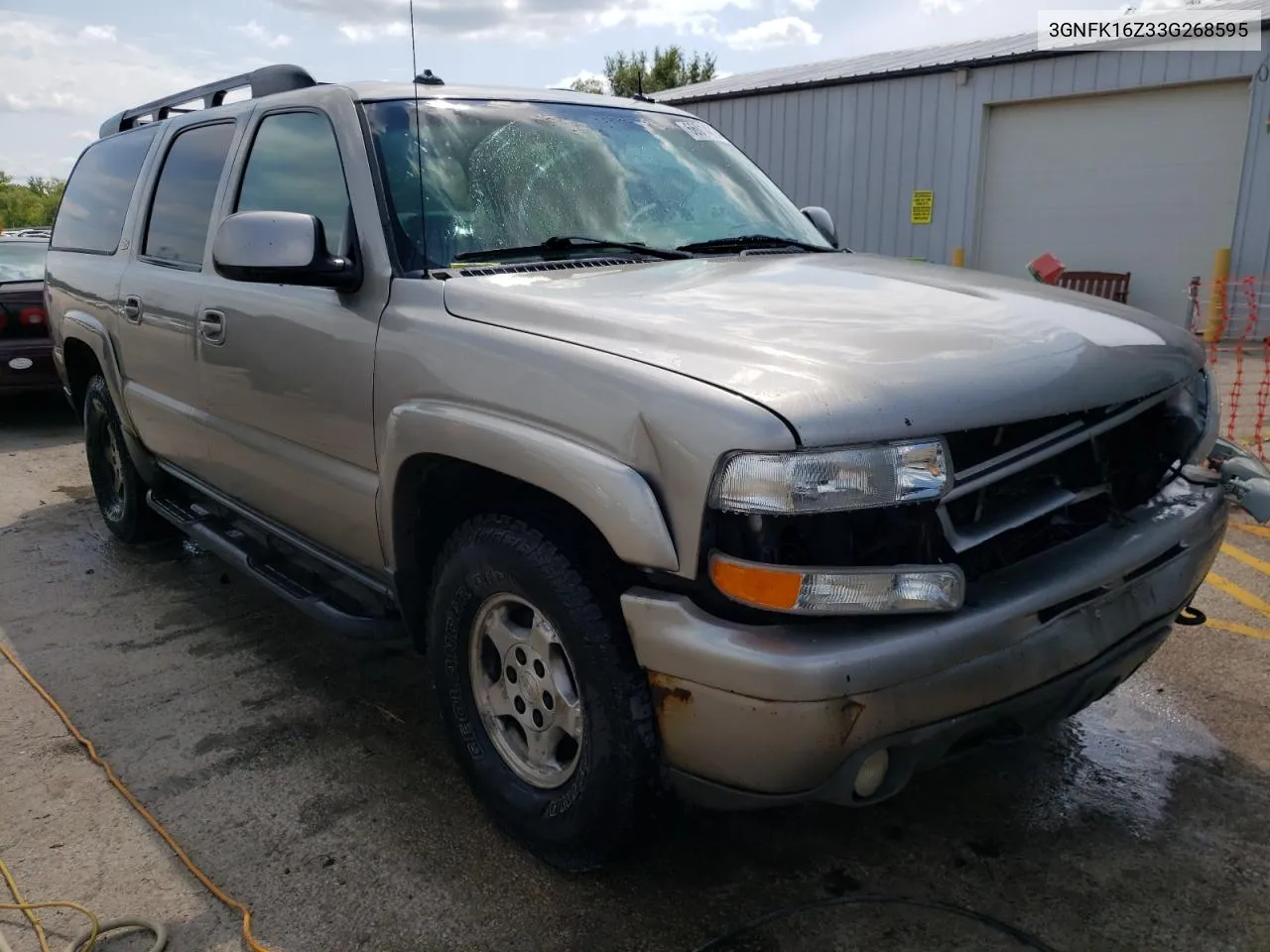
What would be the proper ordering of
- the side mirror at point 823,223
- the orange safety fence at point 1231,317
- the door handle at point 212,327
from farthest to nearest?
the orange safety fence at point 1231,317, the side mirror at point 823,223, the door handle at point 212,327

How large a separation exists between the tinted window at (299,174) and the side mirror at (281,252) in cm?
20

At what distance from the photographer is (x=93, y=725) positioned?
11.0 feet

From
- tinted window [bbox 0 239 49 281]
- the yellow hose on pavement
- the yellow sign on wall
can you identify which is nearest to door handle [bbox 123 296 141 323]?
the yellow hose on pavement

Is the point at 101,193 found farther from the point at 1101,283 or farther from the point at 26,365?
the point at 1101,283

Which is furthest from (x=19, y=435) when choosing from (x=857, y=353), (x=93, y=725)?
(x=857, y=353)

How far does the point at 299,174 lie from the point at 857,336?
2.02 metres

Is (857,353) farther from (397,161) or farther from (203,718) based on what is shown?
(203,718)

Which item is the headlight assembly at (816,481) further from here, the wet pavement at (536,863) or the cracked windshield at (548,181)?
the cracked windshield at (548,181)

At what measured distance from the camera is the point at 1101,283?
44.1 feet

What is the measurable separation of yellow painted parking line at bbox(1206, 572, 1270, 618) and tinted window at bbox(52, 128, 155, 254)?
203 inches

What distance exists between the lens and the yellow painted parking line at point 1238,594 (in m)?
4.16

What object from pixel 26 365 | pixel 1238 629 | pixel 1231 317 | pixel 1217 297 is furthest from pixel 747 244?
pixel 1217 297

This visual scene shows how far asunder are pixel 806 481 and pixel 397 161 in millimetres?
1720

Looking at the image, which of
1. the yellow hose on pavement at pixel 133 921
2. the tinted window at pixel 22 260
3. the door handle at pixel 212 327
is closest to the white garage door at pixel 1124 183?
the tinted window at pixel 22 260
